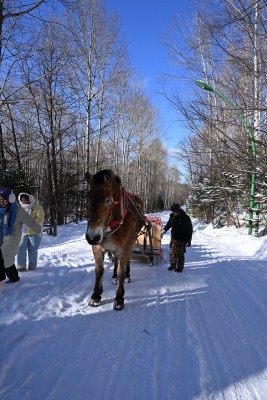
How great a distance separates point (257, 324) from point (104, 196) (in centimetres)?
287

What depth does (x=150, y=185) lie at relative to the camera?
39562 mm

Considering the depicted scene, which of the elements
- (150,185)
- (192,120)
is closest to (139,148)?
(150,185)

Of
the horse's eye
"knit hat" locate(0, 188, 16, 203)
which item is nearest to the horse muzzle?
the horse's eye

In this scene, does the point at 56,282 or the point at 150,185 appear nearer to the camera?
the point at 56,282

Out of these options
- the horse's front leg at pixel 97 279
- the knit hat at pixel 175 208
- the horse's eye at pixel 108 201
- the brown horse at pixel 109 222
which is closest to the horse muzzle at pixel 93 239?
the brown horse at pixel 109 222

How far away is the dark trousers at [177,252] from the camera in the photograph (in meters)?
6.21

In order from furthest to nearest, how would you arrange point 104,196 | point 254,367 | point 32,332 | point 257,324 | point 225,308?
point 225,308, point 257,324, point 104,196, point 32,332, point 254,367

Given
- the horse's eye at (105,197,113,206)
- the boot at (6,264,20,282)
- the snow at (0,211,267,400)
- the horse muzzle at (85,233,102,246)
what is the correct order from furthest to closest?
the boot at (6,264,20,282) < the horse's eye at (105,197,113,206) < the horse muzzle at (85,233,102,246) < the snow at (0,211,267,400)

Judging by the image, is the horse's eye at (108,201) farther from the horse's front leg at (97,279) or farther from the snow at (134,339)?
the snow at (134,339)

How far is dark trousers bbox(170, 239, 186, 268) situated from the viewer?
621 centimetres

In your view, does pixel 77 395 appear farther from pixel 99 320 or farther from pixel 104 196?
pixel 104 196

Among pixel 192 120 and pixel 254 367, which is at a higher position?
pixel 192 120

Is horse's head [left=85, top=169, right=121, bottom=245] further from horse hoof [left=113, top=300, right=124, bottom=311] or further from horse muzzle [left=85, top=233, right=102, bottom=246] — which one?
horse hoof [left=113, top=300, right=124, bottom=311]

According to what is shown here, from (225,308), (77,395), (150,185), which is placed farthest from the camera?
(150,185)
